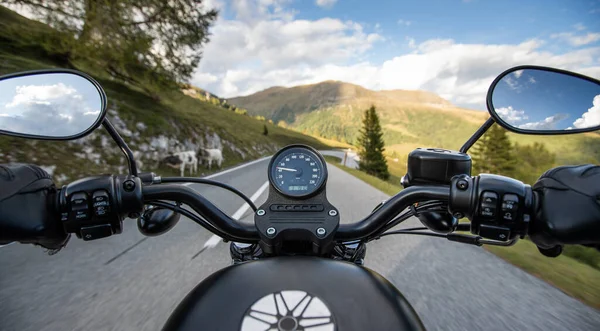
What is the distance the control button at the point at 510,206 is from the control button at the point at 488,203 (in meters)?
0.02

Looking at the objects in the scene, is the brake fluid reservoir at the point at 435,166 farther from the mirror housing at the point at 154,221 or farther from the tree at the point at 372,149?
the tree at the point at 372,149

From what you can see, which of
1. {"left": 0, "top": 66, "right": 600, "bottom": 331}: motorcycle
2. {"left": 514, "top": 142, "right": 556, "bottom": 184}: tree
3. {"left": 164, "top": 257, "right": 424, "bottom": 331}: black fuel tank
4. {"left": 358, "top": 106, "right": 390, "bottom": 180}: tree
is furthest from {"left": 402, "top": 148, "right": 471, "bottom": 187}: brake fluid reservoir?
{"left": 514, "top": 142, "right": 556, "bottom": 184}: tree

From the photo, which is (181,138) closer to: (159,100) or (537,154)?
(159,100)

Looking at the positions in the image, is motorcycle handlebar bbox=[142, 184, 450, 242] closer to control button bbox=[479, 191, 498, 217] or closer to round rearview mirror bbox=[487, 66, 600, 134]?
control button bbox=[479, 191, 498, 217]

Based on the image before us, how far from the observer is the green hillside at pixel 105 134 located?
386 inches

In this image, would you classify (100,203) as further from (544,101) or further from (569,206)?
(544,101)

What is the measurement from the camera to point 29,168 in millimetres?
1126

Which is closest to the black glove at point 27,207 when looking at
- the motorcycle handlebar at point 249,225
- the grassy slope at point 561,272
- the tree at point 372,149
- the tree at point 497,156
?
the motorcycle handlebar at point 249,225

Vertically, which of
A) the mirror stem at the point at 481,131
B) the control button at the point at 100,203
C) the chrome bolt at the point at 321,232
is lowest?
the chrome bolt at the point at 321,232

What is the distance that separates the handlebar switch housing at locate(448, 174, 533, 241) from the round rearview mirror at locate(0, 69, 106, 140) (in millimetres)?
1368

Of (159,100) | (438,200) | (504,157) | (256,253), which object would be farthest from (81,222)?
(504,157)

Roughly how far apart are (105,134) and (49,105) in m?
13.0

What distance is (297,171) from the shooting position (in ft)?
5.08

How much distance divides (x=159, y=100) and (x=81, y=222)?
22.7 metres
